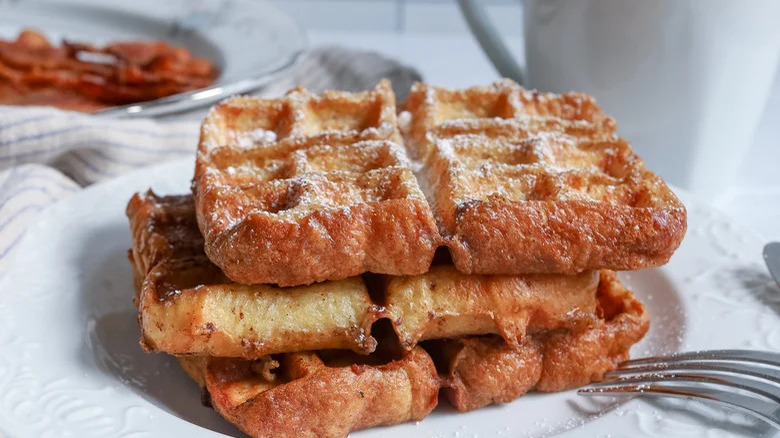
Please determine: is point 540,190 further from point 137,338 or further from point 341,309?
point 137,338

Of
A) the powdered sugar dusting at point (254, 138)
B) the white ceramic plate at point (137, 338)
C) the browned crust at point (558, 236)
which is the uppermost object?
the browned crust at point (558, 236)

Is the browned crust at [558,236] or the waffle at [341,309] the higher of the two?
the browned crust at [558,236]

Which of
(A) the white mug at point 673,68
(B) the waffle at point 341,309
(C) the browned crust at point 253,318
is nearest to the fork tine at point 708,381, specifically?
(B) the waffle at point 341,309

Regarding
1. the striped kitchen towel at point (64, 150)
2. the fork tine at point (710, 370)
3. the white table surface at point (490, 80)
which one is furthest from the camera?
the white table surface at point (490, 80)

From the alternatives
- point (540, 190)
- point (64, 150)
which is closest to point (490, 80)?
point (64, 150)

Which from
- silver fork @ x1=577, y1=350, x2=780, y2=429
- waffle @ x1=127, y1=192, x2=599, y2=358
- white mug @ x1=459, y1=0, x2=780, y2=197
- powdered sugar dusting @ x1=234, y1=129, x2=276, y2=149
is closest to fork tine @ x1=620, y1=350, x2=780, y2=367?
silver fork @ x1=577, y1=350, x2=780, y2=429

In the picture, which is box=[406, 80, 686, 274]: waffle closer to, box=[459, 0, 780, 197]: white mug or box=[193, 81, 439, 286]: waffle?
box=[193, 81, 439, 286]: waffle

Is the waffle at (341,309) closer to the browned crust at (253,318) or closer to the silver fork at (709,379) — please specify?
the browned crust at (253,318)
